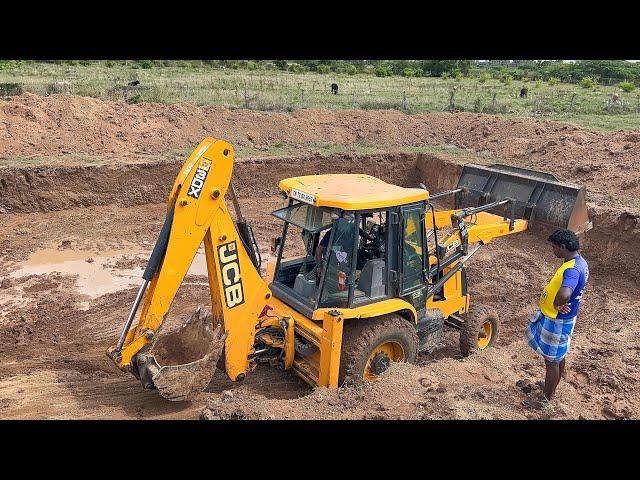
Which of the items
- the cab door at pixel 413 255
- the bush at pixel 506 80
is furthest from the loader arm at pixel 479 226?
the bush at pixel 506 80

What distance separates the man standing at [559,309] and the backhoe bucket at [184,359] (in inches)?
130

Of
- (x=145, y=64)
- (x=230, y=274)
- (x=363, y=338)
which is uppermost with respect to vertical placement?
(x=145, y=64)

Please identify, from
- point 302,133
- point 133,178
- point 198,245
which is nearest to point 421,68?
point 302,133

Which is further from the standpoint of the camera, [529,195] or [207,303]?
[207,303]

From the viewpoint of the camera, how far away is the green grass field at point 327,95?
72.3 ft

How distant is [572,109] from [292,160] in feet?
47.6

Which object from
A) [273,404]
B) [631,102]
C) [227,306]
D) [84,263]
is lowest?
[84,263]

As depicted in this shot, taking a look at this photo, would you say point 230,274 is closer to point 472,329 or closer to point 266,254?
point 472,329

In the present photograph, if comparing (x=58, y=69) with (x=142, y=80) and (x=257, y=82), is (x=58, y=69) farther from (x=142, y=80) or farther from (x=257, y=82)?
(x=257, y=82)

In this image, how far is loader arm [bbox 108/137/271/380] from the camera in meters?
5.30

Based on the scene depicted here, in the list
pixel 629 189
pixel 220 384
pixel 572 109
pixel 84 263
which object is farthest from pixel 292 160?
pixel 572 109

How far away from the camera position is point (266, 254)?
12188 mm

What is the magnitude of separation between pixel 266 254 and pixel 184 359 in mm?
6027

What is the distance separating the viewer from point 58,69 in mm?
34406
